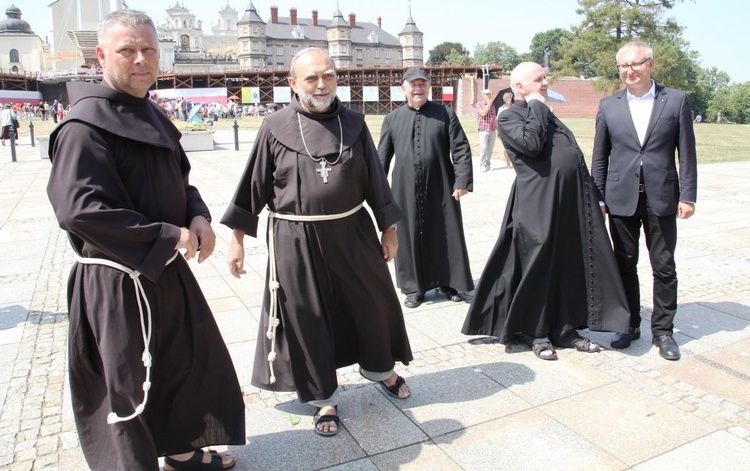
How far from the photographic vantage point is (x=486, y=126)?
14.0 m

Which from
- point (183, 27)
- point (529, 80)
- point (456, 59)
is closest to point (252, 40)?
point (183, 27)

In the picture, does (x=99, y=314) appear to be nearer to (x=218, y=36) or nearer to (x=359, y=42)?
(x=359, y=42)

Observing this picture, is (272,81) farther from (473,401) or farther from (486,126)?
(473,401)

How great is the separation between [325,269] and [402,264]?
84.5 inches

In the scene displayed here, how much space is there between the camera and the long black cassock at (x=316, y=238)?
3.07 m

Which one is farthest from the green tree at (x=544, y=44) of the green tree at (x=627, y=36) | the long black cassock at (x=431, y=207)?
the long black cassock at (x=431, y=207)

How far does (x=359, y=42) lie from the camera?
360ft

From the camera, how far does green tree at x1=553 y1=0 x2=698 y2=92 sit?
113ft

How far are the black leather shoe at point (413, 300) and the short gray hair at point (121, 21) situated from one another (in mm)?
3389

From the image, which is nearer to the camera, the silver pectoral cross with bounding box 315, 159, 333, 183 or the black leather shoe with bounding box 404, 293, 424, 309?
the silver pectoral cross with bounding box 315, 159, 333, 183

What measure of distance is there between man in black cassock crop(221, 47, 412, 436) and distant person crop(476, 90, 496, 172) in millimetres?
11111

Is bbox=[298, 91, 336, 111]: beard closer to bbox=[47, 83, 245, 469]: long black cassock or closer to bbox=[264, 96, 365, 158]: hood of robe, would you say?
bbox=[264, 96, 365, 158]: hood of robe

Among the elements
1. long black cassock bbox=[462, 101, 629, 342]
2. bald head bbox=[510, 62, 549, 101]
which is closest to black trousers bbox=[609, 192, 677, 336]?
long black cassock bbox=[462, 101, 629, 342]

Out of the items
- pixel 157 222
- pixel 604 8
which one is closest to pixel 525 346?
pixel 157 222
